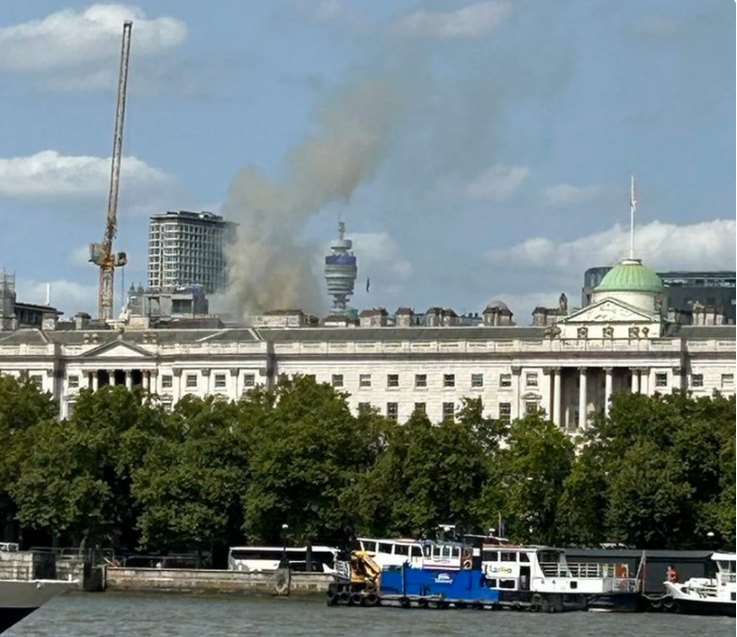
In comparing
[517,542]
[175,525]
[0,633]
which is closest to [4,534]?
[175,525]

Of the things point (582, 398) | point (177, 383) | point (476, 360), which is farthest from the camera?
point (177, 383)

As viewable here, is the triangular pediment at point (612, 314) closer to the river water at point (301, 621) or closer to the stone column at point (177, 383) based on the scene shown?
the stone column at point (177, 383)

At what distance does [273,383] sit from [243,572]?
51.4m

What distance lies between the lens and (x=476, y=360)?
190m

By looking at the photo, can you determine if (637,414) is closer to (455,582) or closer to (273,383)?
(455,582)

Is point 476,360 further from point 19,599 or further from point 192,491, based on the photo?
point 19,599

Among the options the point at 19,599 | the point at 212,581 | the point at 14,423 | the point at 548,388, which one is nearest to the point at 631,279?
the point at 548,388

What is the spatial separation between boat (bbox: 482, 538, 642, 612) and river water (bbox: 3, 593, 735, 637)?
2.05 m

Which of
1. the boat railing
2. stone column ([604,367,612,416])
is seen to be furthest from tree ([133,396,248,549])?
stone column ([604,367,612,416])

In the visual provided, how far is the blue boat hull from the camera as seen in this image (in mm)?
132250

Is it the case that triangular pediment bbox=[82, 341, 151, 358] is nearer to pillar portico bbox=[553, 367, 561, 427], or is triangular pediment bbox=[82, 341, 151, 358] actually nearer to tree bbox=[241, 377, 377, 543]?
pillar portico bbox=[553, 367, 561, 427]

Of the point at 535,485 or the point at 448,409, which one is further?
the point at 448,409

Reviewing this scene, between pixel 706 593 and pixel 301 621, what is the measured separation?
20336mm

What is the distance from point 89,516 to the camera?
153 metres
